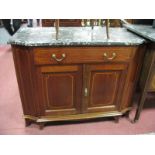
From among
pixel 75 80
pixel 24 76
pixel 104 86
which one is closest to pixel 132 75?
pixel 104 86

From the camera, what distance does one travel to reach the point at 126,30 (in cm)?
156

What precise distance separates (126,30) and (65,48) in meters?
0.67

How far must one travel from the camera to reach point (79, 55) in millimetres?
1242

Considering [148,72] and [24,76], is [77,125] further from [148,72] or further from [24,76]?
[148,72]

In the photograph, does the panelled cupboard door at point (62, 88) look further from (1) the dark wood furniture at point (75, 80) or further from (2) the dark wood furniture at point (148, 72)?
(2) the dark wood furniture at point (148, 72)

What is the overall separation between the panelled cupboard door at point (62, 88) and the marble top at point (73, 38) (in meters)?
0.19

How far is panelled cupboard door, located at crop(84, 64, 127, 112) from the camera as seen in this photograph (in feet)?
4.42

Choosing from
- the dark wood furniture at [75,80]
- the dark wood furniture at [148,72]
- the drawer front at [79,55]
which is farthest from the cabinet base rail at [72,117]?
the drawer front at [79,55]

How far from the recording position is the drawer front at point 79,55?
1.21m

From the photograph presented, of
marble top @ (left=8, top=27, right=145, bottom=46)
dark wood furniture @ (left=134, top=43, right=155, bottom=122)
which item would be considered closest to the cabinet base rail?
dark wood furniture @ (left=134, top=43, right=155, bottom=122)

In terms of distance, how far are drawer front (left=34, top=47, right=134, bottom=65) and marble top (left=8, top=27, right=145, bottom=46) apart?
47 mm

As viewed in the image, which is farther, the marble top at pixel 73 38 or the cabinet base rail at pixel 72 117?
the cabinet base rail at pixel 72 117

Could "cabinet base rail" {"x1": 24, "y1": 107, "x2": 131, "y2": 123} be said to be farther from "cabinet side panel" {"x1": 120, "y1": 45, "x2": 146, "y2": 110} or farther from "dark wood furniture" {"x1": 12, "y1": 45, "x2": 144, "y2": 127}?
"cabinet side panel" {"x1": 120, "y1": 45, "x2": 146, "y2": 110}
